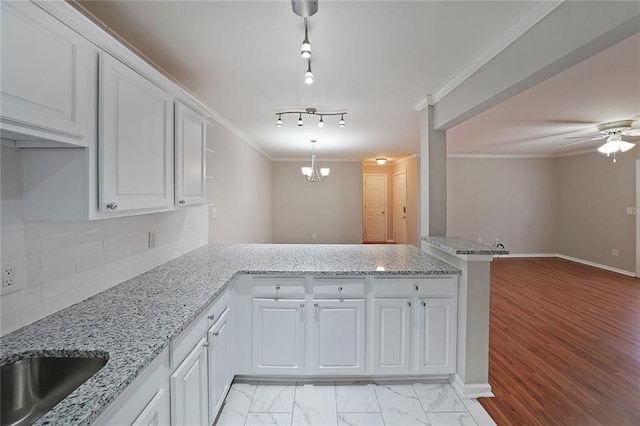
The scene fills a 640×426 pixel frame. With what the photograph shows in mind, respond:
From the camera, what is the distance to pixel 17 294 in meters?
1.20

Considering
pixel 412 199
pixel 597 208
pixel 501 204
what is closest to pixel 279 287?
pixel 412 199

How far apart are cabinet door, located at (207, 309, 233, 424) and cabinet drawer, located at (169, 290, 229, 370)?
0.19 feet

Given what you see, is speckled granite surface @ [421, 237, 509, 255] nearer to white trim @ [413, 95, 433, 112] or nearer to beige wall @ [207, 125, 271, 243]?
white trim @ [413, 95, 433, 112]

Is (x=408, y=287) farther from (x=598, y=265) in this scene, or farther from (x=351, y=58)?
(x=598, y=265)

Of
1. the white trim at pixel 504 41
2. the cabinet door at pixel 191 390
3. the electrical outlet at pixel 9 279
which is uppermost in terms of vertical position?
the white trim at pixel 504 41

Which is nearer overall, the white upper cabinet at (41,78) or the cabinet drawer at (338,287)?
the white upper cabinet at (41,78)

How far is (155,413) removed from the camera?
1096 millimetres

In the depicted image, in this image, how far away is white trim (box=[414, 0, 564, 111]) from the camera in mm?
1520

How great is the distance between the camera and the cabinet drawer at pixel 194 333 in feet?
4.12

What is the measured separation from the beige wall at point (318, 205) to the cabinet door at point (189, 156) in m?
5.24

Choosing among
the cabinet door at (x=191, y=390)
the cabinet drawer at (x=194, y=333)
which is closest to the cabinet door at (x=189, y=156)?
the cabinet drawer at (x=194, y=333)

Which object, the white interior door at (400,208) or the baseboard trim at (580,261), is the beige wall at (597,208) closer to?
the baseboard trim at (580,261)

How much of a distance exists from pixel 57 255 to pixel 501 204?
7.96m

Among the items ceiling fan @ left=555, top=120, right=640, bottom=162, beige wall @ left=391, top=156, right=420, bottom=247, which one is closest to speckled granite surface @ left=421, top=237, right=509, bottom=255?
ceiling fan @ left=555, top=120, right=640, bottom=162
